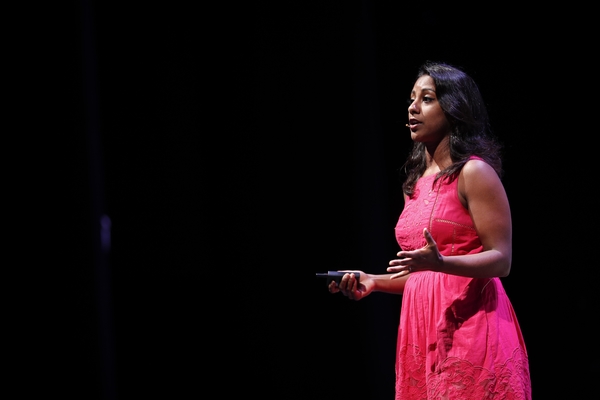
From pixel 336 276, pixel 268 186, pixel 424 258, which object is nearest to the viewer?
pixel 424 258

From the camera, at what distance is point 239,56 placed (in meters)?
2.61

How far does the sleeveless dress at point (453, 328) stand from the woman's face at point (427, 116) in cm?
16

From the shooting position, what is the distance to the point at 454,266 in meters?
1.44

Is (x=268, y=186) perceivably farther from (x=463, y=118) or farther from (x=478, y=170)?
(x=478, y=170)

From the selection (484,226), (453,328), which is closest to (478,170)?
(484,226)

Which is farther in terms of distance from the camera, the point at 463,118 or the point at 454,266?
the point at 463,118

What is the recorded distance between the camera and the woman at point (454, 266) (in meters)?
1.47

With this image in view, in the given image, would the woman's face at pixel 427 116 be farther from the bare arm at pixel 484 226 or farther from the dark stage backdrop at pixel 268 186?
the dark stage backdrop at pixel 268 186

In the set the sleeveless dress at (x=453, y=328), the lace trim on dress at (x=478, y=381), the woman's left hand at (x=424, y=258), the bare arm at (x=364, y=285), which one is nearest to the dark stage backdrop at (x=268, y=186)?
the bare arm at (x=364, y=285)

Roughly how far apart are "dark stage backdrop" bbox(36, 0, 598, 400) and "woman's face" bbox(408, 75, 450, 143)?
0.89 m

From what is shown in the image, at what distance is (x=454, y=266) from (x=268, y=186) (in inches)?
51.1

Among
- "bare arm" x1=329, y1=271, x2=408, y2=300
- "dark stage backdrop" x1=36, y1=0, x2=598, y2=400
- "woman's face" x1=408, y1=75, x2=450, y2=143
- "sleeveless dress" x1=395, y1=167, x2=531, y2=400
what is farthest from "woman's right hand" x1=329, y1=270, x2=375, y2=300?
"dark stage backdrop" x1=36, y1=0, x2=598, y2=400

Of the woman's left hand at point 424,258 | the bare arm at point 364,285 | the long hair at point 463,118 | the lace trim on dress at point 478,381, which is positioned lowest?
the lace trim on dress at point 478,381

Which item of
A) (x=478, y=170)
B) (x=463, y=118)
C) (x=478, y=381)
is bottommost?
(x=478, y=381)
